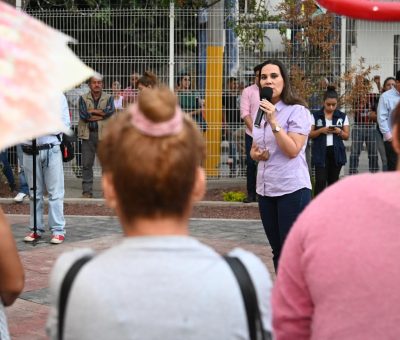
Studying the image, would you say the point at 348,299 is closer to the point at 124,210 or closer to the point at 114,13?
the point at 124,210

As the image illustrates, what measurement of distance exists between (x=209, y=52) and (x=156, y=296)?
39.9 ft

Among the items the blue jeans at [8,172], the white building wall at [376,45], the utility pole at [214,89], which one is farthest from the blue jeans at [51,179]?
the white building wall at [376,45]

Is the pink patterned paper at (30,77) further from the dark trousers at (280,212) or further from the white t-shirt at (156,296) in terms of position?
the dark trousers at (280,212)

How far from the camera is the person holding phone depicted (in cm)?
1112

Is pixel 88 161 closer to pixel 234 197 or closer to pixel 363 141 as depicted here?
pixel 234 197

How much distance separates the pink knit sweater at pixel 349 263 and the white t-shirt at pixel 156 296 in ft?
Result: 1.42

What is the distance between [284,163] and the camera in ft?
18.9

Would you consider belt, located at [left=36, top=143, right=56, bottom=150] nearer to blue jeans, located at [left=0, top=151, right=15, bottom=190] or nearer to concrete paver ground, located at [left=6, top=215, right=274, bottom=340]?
concrete paver ground, located at [left=6, top=215, right=274, bottom=340]

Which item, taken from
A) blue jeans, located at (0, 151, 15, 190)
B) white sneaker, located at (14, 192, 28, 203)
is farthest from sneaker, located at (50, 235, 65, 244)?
blue jeans, located at (0, 151, 15, 190)

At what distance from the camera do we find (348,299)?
2393 millimetres

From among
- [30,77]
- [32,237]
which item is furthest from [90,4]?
[30,77]

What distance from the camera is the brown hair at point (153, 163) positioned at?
204cm

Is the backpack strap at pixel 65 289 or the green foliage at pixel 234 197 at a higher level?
the backpack strap at pixel 65 289

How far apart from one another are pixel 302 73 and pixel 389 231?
33.7ft
